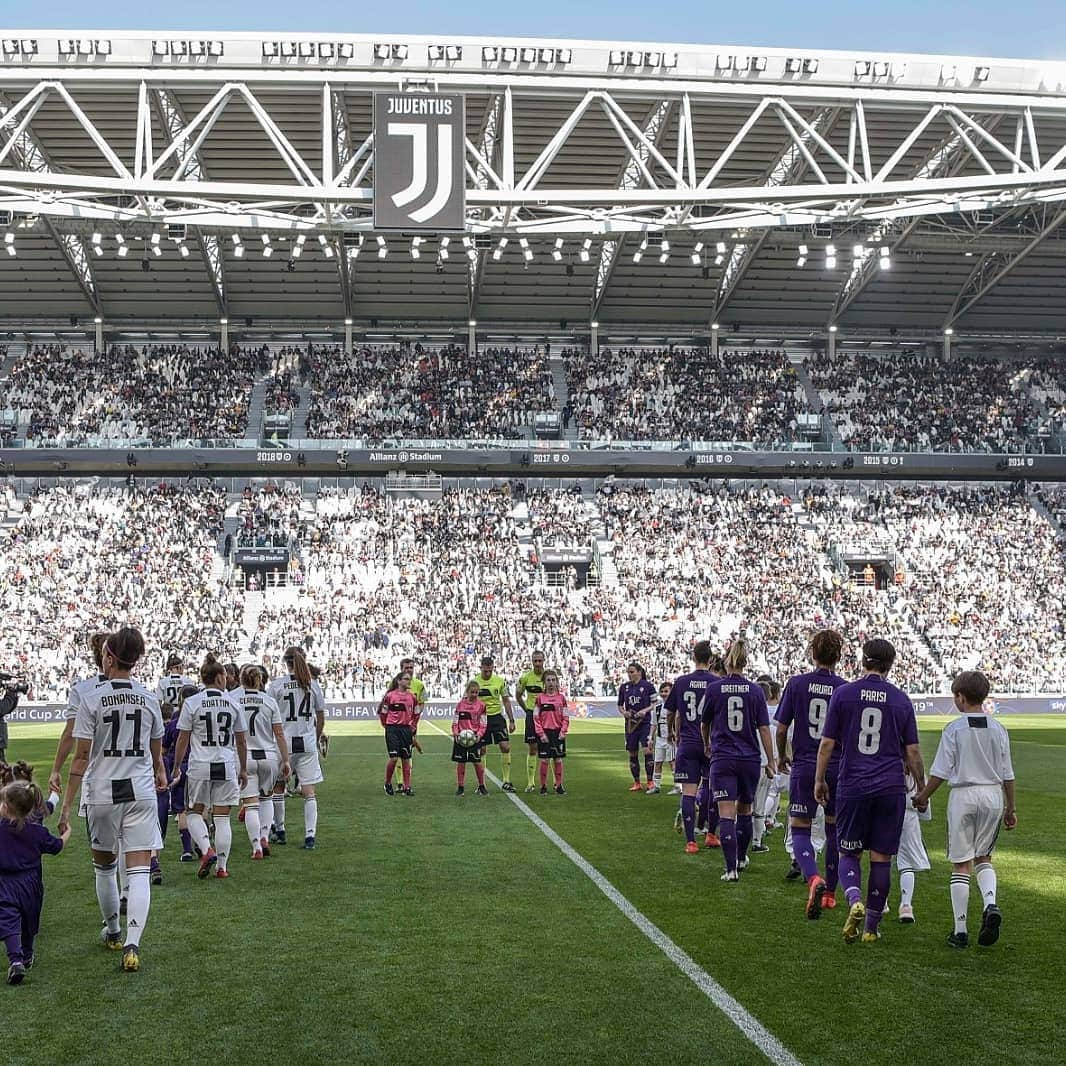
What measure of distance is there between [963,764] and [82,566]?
1577 inches

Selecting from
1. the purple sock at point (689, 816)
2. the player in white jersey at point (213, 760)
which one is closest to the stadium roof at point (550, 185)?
the player in white jersey at point (213, 760)

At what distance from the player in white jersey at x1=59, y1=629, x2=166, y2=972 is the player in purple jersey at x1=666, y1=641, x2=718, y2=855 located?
5.49 m

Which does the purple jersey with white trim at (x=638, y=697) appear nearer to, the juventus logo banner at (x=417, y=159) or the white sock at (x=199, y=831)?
the white sock at (x=199, y=831)

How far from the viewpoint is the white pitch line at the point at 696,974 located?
19.4 feet

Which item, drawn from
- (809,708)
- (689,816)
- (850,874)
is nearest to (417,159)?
(689,816)

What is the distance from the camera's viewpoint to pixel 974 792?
782 cm

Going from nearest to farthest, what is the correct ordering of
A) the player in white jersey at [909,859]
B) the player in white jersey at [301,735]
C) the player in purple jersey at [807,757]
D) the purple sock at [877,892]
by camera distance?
the purple sock at [877,892] → the player in white jersey at [909,859] → the player in purple jersey at [807,757] → the player in white jersey at [301,735]

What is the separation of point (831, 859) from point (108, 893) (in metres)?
4.95

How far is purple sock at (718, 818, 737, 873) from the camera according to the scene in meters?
10.1

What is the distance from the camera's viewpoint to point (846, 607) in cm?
4378

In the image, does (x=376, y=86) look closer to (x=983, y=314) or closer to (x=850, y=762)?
(x=850, y=762)

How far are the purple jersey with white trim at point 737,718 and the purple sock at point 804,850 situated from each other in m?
1.08

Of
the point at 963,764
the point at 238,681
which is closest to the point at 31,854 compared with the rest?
the point at 238,681

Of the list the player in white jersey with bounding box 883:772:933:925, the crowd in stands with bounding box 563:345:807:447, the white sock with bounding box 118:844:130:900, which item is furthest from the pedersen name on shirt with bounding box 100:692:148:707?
the crowd in stands with bounding box 563:345:807:447
